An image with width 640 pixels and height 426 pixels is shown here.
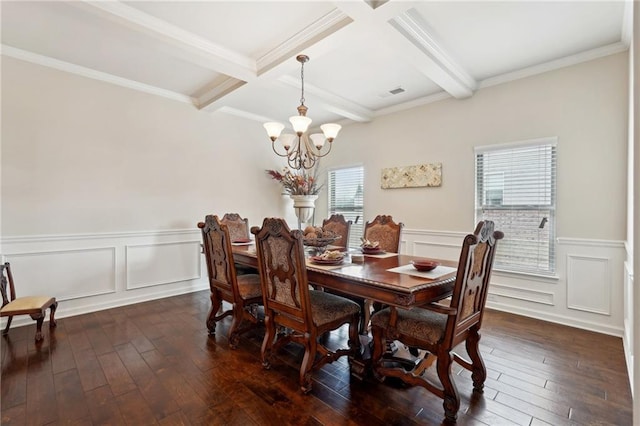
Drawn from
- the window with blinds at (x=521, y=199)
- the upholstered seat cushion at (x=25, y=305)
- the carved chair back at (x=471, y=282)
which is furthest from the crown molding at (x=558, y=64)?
the upholstered seat cushion at (x=25, y=305)

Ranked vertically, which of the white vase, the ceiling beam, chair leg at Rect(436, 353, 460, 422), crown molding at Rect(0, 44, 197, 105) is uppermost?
crown molding at Rect(0, 44, 197, 105)

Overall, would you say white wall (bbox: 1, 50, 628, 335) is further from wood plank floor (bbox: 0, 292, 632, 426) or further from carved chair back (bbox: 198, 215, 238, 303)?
carved chair back (bbox: 198, 215, 238, 303)

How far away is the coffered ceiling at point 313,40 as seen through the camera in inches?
95.7

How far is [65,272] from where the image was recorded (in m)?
3.45

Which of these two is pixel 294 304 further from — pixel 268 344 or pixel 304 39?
pixel 304 39

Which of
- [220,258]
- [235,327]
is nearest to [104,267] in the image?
[220,258]

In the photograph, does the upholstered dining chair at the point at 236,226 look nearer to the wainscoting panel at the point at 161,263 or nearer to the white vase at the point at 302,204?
the wainscoting panel at the point at 161,263

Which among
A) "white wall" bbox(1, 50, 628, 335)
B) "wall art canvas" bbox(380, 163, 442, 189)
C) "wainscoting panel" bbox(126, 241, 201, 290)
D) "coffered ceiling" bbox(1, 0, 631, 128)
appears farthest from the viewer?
"wall art canvas" bbox(380, 163, 442, 189)

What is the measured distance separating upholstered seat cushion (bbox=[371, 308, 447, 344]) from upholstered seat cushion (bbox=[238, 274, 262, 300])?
3.97 feet

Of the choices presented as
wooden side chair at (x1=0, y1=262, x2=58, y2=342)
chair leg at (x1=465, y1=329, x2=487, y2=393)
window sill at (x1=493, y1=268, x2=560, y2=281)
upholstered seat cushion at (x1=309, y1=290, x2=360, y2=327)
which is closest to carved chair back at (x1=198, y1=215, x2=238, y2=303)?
upholstered seat cushion at (x1=309, y1=290, x2=360, y2=327)

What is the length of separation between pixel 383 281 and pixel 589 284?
8.98 feet

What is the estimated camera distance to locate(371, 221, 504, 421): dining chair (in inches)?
68.8

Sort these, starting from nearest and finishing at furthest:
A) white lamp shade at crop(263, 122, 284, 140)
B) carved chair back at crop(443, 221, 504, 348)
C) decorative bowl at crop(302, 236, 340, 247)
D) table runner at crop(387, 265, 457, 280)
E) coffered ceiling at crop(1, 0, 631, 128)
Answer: carved chair back at crop(443, 221, 504, 348)
table runner at crop(387, 265, 457, 280)
coffered ceiling at crop(1, 0, 631, 128)
decorative bowl at crop(302, 236, 340, 247)
white lamp shade at crop(263, 122, 284, 140)

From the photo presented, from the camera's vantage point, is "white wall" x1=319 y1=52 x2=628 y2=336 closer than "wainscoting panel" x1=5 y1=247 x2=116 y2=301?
Yes
